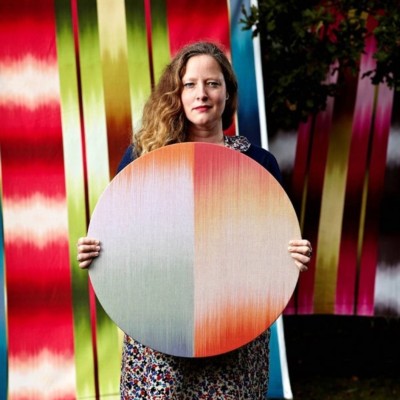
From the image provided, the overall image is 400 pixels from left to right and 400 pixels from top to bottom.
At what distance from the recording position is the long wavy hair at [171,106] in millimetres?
2260

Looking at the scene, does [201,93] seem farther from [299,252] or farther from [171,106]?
[299,252]

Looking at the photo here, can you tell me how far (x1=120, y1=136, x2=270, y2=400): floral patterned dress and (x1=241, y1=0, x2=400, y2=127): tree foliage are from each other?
1.71 m

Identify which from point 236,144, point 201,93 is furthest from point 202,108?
point 236,144

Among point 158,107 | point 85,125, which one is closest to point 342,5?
point 85,125

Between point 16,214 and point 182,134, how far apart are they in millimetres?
1315

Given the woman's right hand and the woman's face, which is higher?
the woman's face

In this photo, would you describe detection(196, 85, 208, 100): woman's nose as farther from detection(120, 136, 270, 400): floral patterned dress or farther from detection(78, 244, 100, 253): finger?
detection(120, 136, 270, 400): floral patterned dress

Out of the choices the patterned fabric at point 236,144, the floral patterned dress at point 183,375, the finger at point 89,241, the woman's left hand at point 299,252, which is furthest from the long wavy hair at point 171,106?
the floral patterned dress at point 183,375

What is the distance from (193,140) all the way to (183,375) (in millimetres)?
716

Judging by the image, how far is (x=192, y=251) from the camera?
6.91 ft

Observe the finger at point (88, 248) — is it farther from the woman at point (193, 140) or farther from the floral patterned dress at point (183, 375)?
the floral patterned dress at point (183, 375)

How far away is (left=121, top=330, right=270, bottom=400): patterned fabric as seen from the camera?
2.16 m

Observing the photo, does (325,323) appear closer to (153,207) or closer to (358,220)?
(358,220)

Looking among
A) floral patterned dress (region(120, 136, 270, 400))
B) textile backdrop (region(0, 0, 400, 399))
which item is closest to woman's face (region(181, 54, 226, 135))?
floral patterned dress (region(120, 136, 270, 400))
